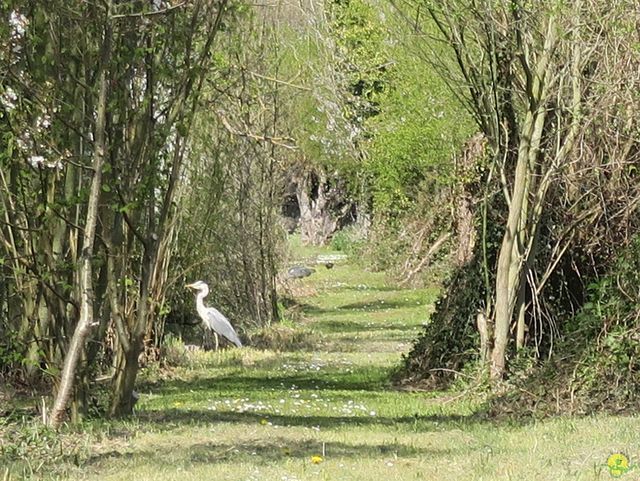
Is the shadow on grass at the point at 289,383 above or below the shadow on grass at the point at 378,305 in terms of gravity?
below

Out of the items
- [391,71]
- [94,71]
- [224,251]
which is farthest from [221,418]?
[391,71]

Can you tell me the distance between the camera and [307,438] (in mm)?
9578

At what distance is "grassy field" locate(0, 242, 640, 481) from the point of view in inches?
308

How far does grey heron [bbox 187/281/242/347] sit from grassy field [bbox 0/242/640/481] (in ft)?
3.86

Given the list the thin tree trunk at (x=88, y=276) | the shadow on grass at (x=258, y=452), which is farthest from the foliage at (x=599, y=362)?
the thin tree trunk at (x=88, y=276)

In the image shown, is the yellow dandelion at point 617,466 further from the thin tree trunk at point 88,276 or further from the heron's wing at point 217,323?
the heron's wing at point 217,323

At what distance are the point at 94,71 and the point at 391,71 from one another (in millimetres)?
28104

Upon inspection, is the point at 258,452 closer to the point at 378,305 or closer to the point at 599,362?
the point at 599,362

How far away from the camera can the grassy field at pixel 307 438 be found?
781 centimetres

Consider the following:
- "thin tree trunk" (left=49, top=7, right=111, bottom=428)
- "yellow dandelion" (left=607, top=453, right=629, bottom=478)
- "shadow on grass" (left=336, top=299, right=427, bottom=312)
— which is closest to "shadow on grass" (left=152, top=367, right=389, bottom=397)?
"thin tree trunk" (left=49, top=7, right=111, bottom=428)

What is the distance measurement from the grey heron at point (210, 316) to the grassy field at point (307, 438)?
1.18m

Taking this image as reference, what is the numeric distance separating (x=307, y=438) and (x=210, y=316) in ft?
26.8

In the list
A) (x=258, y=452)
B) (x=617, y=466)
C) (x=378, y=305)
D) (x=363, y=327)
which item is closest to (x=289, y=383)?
(x=258, y=452)

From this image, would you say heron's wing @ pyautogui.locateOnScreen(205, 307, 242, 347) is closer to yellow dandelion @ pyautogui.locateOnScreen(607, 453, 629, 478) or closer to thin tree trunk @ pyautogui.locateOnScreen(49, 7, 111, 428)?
thin tree trunk @ pyautogui.locateOnScreen(49, 7, 111, 428)
